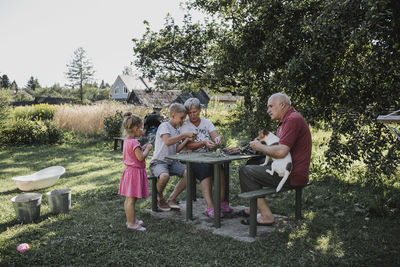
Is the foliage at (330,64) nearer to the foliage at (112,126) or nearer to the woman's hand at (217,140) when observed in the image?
the woman's hand at (217,140)

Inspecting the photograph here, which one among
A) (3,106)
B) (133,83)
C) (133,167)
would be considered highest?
(133,83)

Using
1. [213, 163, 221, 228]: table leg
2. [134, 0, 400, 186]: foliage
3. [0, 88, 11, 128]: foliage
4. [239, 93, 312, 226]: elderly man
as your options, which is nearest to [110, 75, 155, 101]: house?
[0, 88, 11, 128]: foliage

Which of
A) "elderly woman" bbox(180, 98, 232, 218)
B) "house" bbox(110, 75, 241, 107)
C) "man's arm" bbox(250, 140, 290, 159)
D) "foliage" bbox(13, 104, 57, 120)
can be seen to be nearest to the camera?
"man's arm" bbox(250, 140, 290, 159)

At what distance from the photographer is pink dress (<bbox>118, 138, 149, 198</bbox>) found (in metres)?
3.93

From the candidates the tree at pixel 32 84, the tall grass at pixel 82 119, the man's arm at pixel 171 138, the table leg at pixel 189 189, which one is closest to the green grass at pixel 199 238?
the table leg at pixel 189 189

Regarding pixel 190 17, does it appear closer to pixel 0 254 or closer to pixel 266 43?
pixel 266 43

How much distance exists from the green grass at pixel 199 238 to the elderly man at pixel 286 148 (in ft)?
2.03

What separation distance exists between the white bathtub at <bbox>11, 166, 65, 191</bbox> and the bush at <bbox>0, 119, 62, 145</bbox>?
7038 mm

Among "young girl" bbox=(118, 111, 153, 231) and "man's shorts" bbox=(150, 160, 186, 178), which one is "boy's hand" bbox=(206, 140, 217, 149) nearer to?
"man's shorts" bbox=(150, 160, 186, 178)

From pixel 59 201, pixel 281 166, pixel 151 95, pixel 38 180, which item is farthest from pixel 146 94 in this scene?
pixel 281 166

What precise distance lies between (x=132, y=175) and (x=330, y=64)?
2.96m

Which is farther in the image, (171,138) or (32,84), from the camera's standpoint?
(32,84)

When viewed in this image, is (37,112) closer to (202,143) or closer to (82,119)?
(82,119)

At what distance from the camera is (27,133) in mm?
12570
